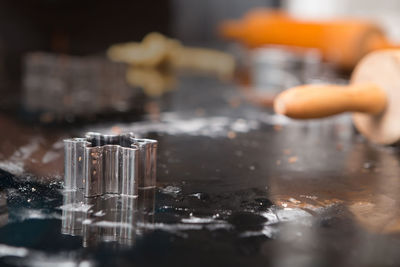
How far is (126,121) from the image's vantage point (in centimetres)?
126

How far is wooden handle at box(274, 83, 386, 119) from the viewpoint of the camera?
35.4 inches

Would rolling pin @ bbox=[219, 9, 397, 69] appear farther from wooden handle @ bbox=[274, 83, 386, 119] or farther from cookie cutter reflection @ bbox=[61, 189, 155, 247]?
cookie cutter reflection @ bbox=[61, 189, 155, 247]

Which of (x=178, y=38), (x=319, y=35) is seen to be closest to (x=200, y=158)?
(x=319, y=35)

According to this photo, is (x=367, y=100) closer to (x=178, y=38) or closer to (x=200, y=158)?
(x=200, y=158)

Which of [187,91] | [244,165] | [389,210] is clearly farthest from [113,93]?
[389,210]

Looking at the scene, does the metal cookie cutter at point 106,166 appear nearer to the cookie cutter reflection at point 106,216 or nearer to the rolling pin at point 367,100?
the cookie cutter reflection at point 106,216

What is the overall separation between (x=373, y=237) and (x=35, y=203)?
1.26 ft

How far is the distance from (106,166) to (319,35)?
1811mm

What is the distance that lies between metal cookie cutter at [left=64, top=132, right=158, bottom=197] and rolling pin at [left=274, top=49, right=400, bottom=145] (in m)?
0.28

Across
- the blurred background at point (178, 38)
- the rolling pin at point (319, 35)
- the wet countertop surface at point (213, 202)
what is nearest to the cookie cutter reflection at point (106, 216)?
the wet countertop surface at point (213, 202)

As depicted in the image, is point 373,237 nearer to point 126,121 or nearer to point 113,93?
point 126,121

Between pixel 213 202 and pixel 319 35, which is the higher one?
pixel 319 35

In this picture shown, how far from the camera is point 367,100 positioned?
1.03m

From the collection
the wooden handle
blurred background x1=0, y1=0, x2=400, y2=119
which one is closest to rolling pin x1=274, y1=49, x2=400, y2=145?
the wooden handle
